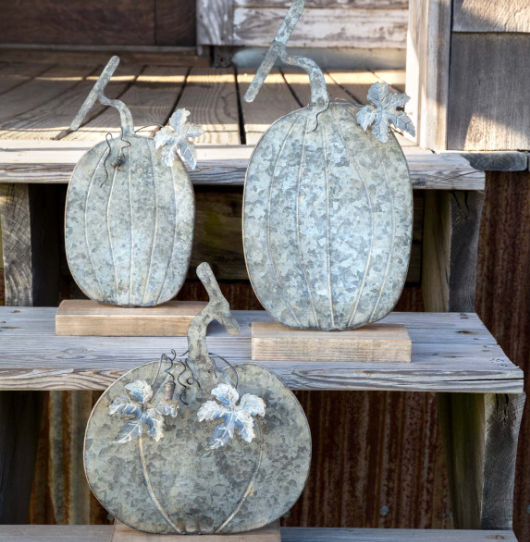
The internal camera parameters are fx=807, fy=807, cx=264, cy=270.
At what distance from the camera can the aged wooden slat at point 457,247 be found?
1.63 m

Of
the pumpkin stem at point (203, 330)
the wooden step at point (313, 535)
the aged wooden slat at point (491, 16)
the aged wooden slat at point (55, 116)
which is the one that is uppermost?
the aged wooden slat at point (491, 16)

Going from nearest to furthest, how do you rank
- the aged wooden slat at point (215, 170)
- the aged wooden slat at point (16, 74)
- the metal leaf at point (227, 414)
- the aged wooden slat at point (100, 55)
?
1. the metal leaf at point (227, 414)
2. the aged wooden slat at point (215, 170)
3. the aged wooden slat at point (16, 74)
4. the aged wooden slat at point (100, 55)

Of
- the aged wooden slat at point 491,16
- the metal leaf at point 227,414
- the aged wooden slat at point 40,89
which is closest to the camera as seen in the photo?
the metal leaf at point 227,414

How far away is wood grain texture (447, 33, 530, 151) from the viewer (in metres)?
1.83

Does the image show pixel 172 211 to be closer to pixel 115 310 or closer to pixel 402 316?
pixel 115 310

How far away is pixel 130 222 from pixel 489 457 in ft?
2.54

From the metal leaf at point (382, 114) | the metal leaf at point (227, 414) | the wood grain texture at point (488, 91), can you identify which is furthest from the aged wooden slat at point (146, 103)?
the wood grain texture at point (488, 91)

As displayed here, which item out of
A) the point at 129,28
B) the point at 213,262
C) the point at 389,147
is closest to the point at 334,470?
the point at 213,262

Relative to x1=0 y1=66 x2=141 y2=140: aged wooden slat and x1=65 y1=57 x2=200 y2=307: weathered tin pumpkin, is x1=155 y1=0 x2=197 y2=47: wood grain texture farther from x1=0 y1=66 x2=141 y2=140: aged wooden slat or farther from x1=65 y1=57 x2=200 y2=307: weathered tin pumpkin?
x1=65 y1=57 x2=200 y2=307: weathered tin pumpkin

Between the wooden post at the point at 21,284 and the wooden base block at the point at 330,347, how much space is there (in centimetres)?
58

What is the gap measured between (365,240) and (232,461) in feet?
1.38

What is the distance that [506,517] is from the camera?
1.47 m

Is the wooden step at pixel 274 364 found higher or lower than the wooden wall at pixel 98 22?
lower

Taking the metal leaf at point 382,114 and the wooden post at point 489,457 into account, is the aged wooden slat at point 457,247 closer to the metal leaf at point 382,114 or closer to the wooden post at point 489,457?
the wooden post at point 489,457
